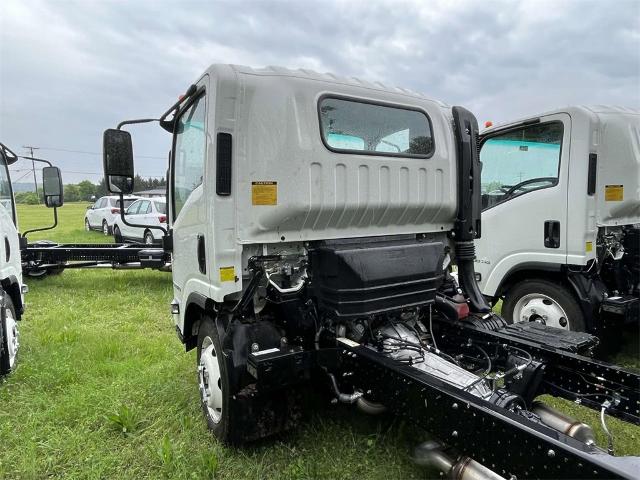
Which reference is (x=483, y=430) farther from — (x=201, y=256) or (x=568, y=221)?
(x=568, y=221)

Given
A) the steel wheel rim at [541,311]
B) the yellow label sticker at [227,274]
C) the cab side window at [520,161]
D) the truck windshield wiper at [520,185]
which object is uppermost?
the cab side window at [520,161]

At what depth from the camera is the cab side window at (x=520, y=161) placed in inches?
176

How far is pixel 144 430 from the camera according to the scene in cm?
317

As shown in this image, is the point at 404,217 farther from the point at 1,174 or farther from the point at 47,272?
the point at 47,272

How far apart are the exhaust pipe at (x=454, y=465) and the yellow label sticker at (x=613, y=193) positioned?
3189 millimetres

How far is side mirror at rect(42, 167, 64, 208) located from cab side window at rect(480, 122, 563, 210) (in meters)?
4.65

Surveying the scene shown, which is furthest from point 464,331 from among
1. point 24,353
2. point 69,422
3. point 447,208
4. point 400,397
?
point 24,353

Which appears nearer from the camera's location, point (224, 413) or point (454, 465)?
point (454, 465)

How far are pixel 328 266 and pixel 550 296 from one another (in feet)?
9.39

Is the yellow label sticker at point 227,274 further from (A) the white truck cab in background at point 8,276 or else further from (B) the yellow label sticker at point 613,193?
(B) the yellow label sticker at point 613,193

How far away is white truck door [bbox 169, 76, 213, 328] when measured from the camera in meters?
2.81

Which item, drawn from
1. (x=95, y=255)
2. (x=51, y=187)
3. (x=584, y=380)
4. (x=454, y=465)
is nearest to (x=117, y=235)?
(x=95, y=255)

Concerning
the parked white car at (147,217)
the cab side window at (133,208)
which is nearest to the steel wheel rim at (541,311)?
the parked white car at (147,217)

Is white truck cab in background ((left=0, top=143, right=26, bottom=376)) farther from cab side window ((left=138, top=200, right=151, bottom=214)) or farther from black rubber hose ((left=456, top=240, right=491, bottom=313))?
cab side window ((left=138, top=200, right=151, bottom=214))
